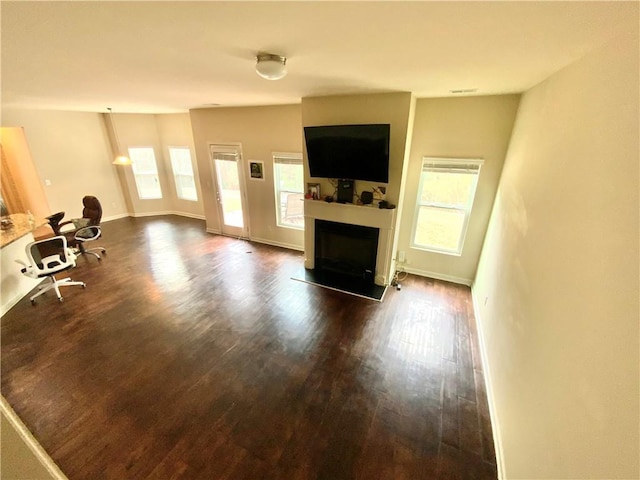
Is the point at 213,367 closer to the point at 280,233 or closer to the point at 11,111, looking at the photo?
the point at 280,233

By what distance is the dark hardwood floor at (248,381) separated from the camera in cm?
186

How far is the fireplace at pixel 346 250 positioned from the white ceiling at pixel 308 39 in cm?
212

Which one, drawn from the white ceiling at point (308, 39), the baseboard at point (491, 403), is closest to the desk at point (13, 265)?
the white ceiling at point (308, 39)

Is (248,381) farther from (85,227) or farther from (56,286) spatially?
(85,227)

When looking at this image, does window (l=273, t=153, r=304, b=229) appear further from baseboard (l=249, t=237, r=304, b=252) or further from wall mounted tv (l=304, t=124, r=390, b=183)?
wall mounted tv (l=304, t=124, r=390, b=183)

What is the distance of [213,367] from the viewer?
259cm

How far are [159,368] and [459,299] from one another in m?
3.98

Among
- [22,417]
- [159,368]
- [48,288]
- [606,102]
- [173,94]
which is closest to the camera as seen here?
[606,102]

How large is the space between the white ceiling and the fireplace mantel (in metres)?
1.70

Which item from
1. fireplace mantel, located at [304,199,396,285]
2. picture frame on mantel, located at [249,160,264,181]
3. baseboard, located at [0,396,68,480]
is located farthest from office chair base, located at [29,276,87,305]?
baseboard, located at [0,396,68,480]

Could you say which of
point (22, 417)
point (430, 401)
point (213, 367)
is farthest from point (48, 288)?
point (430, 401)

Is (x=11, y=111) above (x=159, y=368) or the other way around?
above

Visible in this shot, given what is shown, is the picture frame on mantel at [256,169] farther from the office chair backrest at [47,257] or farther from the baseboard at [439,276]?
the baseboard at [439,276]

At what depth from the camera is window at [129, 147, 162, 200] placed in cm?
683
